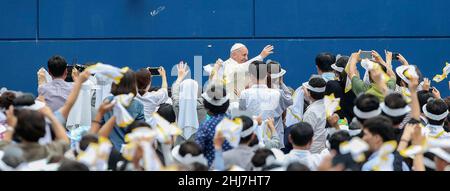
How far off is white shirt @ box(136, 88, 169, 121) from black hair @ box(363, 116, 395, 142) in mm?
2876

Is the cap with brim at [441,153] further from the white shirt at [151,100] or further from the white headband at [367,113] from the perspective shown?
the white shirt at [151,100]

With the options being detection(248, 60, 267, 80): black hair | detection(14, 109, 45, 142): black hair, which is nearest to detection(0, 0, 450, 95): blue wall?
detection(248, 60, 267, 80): black hair

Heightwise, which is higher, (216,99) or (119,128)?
(216,99)

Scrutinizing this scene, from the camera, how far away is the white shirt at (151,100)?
8664 mm

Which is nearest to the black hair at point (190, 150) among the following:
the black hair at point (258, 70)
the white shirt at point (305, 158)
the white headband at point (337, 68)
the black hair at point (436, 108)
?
the white shirt at point (305, 158)

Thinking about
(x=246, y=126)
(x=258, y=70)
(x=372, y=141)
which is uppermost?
(x=258, y=70)

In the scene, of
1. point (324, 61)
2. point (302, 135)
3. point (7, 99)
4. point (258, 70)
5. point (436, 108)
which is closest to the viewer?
point (302, 135)

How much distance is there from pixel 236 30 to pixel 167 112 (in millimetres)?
3735

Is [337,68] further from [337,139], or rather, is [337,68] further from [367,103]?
[337,139]

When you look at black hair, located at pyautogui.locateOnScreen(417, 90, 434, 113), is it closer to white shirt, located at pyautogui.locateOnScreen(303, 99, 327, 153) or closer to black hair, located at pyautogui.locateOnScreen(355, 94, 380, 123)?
white shirt, located at pyautogui.locateOnScreen(303, 99, 327, 153)

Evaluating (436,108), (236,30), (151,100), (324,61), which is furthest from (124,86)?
(236,30)

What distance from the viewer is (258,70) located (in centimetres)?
887

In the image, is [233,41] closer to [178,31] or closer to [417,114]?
[178,31]

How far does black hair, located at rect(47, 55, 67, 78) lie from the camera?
8.35 meters
